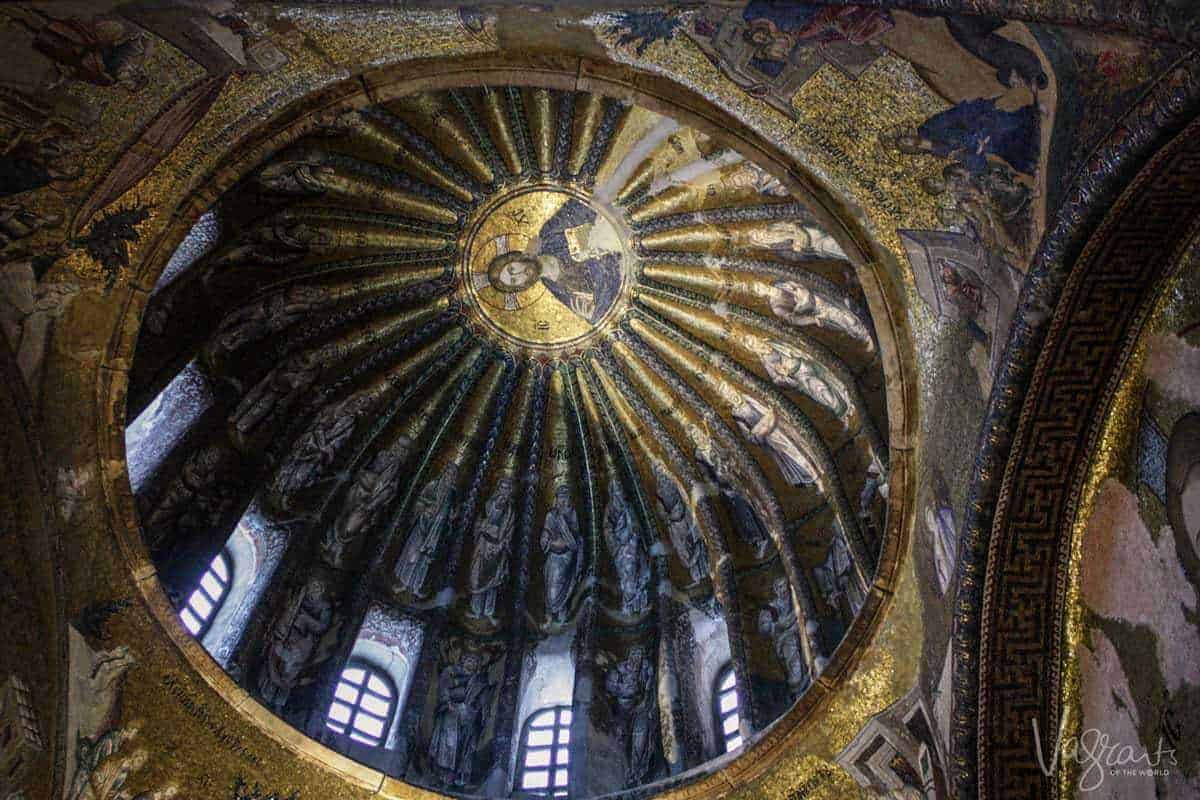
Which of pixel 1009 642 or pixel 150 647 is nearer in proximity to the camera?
pixel 1009 642

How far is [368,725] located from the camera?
12.7 meters

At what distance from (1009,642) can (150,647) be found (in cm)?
747

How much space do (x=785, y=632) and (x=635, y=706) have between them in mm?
1885

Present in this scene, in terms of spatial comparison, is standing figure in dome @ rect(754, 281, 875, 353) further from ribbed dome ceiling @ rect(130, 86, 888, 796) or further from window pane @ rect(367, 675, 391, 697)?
window pane @ rect(367, 675, 391, 697)

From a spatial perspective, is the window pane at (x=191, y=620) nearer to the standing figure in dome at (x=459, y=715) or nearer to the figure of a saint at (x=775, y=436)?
the standing figure in dome at (x=459, y=715)

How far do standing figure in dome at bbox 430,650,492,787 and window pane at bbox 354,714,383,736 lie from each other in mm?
576

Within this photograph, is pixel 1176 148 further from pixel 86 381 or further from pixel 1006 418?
pixel 86 381

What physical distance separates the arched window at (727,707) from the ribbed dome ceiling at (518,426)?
0.14 metres

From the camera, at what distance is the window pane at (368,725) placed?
12.6 metres

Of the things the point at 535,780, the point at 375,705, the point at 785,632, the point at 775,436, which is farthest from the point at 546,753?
the point at 775,436

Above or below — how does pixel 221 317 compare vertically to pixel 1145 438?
above

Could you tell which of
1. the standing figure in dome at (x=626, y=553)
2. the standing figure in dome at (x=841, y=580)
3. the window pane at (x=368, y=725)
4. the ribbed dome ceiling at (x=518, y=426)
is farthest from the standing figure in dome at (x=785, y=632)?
the window pane at (x=368, y=725)

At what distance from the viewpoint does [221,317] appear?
12844 mm

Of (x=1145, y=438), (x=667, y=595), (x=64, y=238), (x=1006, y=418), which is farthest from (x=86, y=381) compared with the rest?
(x=1145, y=438)
